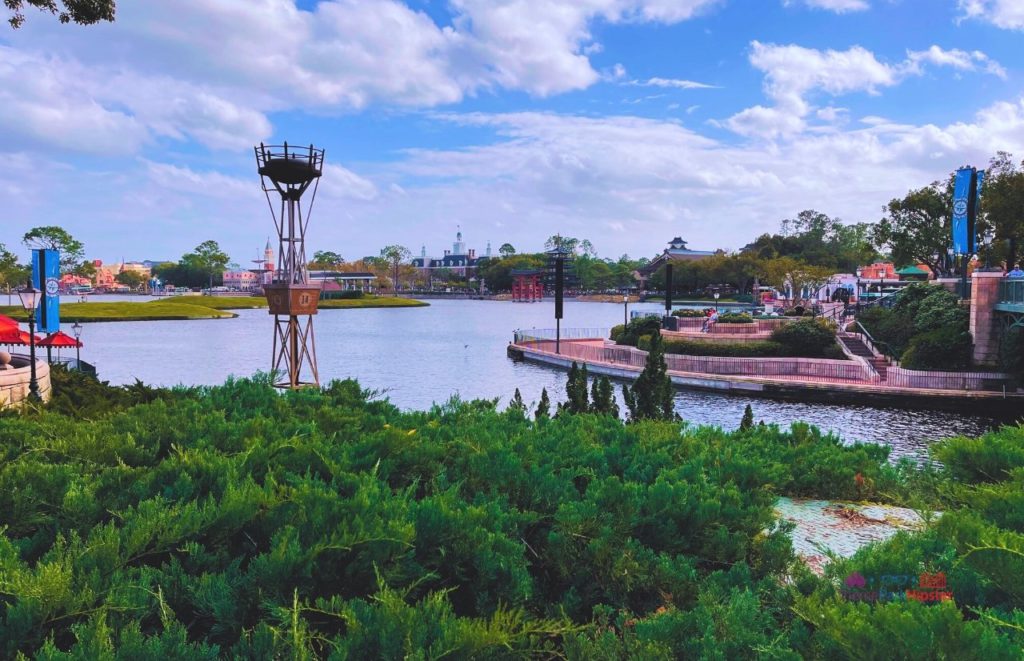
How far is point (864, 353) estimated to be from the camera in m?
39.1

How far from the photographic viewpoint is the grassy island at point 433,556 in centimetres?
265

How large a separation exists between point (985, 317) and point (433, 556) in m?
35.6

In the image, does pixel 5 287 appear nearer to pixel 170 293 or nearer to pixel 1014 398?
pixel 170 293

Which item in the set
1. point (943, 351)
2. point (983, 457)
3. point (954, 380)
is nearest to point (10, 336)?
point (983, 457)

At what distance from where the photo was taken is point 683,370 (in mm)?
35688

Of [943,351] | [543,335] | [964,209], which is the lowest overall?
[543,335]

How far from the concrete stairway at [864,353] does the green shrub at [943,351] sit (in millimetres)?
1486

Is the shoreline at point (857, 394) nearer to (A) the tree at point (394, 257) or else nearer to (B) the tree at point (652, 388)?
(B) the tree at point (652, 388)

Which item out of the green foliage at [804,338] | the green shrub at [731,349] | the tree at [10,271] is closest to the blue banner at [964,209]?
the green foliage at [804,338]

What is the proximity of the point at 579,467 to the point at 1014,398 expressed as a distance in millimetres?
31345

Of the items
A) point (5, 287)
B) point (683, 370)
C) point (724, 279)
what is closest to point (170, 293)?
point (5, 287)

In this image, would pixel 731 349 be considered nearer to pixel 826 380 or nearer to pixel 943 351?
pixel 826 380

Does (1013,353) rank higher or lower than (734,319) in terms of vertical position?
lower

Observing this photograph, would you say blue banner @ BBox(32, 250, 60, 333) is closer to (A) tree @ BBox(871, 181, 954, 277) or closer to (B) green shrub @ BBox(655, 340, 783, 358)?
(B) green shrub @ BBox(655, 340, 783, 358)
